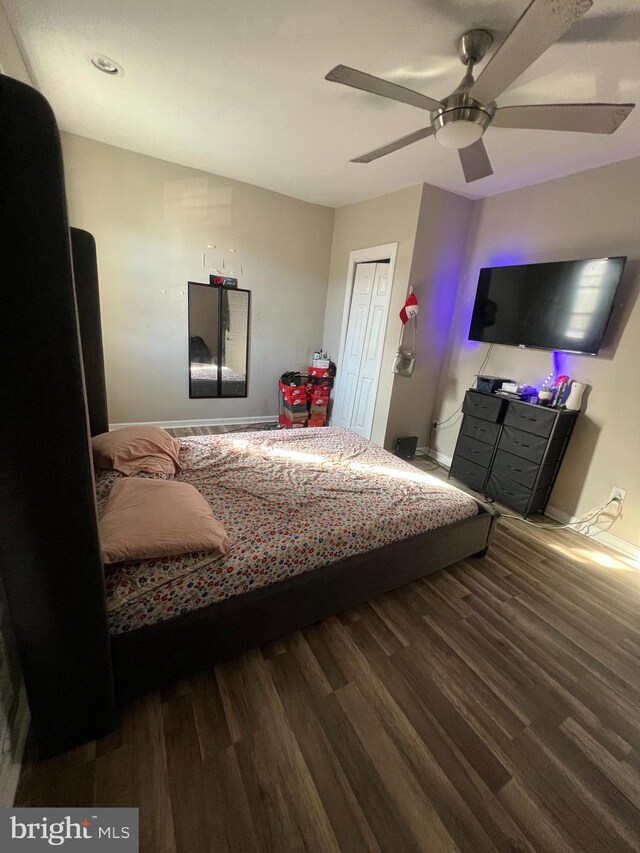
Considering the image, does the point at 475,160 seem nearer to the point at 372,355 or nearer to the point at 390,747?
the point at 372,355

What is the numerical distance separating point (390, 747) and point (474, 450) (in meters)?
2.46

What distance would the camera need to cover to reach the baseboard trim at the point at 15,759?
0.92 metres

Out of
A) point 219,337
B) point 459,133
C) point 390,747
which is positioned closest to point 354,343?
point 219,337

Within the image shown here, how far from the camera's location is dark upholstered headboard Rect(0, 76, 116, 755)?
628mm

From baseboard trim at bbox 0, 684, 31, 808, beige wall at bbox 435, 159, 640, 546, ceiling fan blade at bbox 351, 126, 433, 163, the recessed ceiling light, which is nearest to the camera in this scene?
baseboard trim at bbox 0, 684, 31, 808

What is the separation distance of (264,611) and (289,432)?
1622 mm

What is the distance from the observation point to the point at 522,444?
2.75 m

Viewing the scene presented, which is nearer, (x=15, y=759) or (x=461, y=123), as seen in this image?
(x=15, y=759)

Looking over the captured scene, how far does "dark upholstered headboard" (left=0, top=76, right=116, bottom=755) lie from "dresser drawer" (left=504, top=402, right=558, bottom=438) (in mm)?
2894

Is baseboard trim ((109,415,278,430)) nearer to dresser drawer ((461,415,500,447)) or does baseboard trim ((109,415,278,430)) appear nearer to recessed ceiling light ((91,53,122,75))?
dresser drawer ((461,415,500,447))

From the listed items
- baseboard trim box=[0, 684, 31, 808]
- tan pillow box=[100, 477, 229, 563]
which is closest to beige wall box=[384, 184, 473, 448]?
tan pillow box=[100, 477, 229, 563]

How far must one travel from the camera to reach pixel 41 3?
5.20 feet

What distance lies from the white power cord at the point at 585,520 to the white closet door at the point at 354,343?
7.14 ft

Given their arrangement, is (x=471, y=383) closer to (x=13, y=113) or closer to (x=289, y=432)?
(x=289, y=432)
